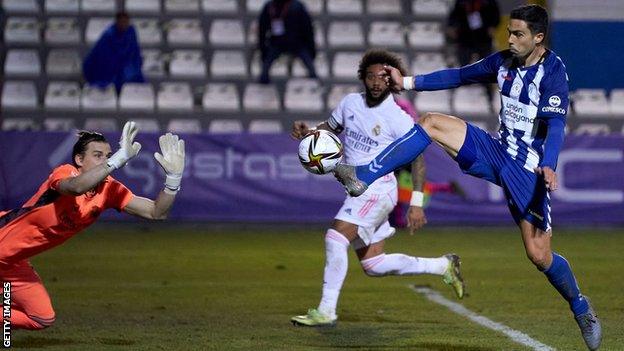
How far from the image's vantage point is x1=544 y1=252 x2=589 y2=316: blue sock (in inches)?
321

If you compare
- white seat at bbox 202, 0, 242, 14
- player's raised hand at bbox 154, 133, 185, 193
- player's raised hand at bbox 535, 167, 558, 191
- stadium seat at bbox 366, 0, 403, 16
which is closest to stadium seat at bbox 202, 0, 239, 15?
white seat at bbox 202, 0, 242, 14

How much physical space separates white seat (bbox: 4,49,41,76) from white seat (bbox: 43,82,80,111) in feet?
2.35

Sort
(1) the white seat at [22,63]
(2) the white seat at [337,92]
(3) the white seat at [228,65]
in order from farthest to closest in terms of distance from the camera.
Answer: (3) the white seat at [228,65]
(1) the white seat at [22,63]
(2) the white seat at [337,92]

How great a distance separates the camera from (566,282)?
8156 millimetres

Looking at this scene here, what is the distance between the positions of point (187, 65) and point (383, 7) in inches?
161

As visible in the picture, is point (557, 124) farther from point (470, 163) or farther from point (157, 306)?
point (157, 306)

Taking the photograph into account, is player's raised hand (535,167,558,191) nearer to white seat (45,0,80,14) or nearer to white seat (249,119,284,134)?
white seat (249,119,284,134)

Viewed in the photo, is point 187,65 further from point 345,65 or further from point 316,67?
point 345,65

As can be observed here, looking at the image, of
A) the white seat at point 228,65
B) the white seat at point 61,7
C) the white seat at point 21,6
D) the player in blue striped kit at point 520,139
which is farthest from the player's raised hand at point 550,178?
the white seat at point 21,6

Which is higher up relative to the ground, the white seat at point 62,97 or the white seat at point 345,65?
the white seat at point 345,65

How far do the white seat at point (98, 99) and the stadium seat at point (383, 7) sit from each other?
5.48 m

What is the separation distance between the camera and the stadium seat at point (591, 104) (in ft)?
69.0

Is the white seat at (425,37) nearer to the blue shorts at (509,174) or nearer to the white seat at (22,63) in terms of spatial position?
the white seat at (22,63)

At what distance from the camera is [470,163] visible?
27.0ft
